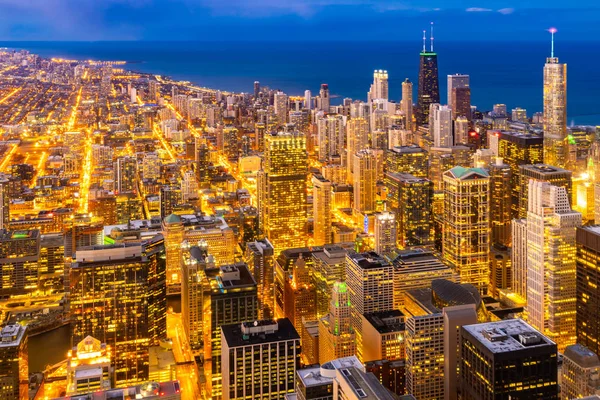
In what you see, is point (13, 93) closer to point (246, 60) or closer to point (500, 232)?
point (500, 232)

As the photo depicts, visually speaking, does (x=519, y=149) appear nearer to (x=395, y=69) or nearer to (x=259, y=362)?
(x=259, y=362)

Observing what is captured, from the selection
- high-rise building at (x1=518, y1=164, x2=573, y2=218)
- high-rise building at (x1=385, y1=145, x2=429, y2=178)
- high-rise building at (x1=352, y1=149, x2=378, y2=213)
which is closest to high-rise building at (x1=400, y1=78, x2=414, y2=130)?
high-rise building at (x1=385, y1=145, x2=429, y2=178)

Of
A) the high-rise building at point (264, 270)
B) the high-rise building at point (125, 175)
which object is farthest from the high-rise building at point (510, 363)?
the high-rise building at point (125, 175)

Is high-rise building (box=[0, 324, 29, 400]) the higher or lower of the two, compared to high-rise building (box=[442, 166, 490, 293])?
lower

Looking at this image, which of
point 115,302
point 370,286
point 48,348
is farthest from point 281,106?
point 115,302

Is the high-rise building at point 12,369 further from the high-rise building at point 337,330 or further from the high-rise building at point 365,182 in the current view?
the high-rise building at point 365,182

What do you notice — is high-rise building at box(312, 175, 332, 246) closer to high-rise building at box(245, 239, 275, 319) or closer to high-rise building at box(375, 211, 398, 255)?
high-rise building at box(375, 211, 398, 255)
